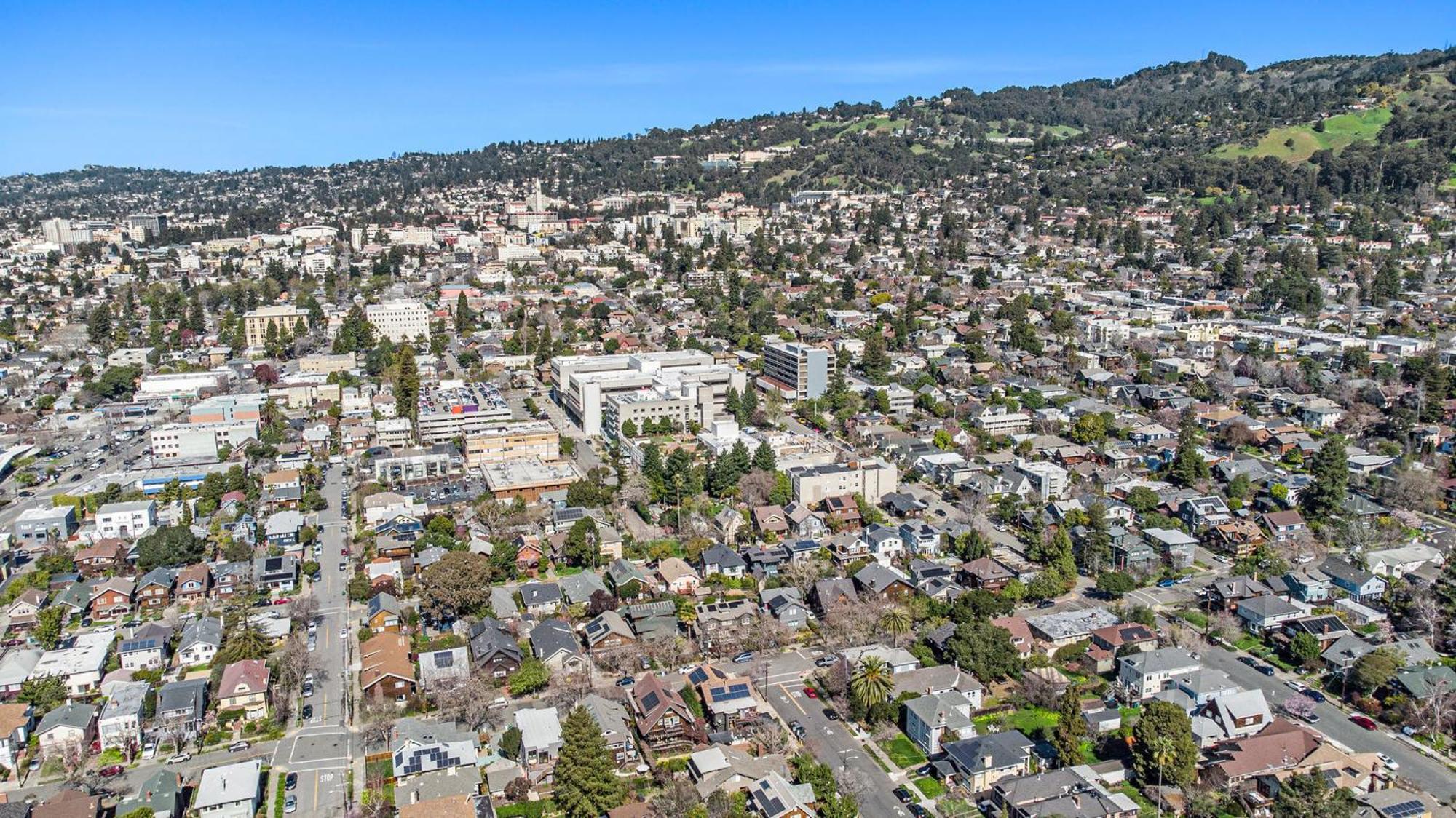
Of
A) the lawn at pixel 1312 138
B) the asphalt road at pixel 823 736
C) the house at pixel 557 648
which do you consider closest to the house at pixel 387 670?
the house at pixel 557 648

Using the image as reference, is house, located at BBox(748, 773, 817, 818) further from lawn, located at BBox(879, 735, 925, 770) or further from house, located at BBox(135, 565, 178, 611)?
house, located at BBox(135, 565, 178, 611)

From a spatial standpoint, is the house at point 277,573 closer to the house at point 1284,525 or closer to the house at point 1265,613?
the house at point 1265,613

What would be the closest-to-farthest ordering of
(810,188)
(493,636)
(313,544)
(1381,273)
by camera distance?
1. (493,636)
2. (313,544)
3. (1381,273)
4. (810,188)

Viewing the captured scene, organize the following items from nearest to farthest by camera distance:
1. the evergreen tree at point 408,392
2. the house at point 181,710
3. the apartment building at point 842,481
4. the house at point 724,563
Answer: the house at point 181,710 < the house at point 724,563 < the apartment building at point 842,481 < the evergreen tree at point 408,392

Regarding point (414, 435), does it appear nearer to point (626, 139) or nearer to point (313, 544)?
point (313, 544)

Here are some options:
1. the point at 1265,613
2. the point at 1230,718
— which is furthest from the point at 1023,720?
the point at 1265,613

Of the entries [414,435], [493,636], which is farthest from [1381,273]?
[493,636]

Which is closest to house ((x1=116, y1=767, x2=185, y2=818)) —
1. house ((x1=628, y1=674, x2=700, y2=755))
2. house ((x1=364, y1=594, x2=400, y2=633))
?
house ((x1=364, y1=594, x2=400, y2=633))
